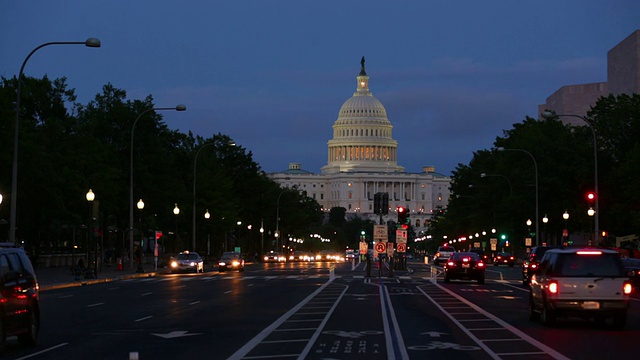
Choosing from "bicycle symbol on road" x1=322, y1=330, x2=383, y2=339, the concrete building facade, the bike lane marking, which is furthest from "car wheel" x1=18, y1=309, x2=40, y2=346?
the concrete building facade

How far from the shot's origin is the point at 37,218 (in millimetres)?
66750

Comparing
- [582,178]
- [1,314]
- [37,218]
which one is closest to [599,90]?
[582,178]

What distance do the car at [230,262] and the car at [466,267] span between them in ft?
91.2

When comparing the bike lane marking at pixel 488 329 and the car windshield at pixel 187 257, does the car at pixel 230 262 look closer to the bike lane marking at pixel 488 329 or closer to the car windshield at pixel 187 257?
the car windshield at pixel 187 257

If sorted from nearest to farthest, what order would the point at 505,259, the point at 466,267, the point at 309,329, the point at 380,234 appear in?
the point at 309,329
the point at 466,267
the point at 380,234
the point at 505,259

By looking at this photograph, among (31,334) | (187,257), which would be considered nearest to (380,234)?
(187,257)

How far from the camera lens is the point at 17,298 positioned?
1973cm

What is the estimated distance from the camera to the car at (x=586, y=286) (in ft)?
80.4

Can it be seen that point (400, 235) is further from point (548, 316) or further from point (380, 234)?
point (548, 316)

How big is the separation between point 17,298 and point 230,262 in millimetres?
60580

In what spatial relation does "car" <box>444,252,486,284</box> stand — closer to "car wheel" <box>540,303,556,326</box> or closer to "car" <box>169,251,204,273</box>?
"car" <box>169,251,204,273</box>

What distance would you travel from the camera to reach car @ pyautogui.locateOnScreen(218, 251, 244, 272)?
78981 millimetres

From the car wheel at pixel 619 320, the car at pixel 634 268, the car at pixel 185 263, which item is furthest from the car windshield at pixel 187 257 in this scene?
the car wheel at pixel 619 320

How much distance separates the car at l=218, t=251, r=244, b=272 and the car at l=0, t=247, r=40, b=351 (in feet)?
190
